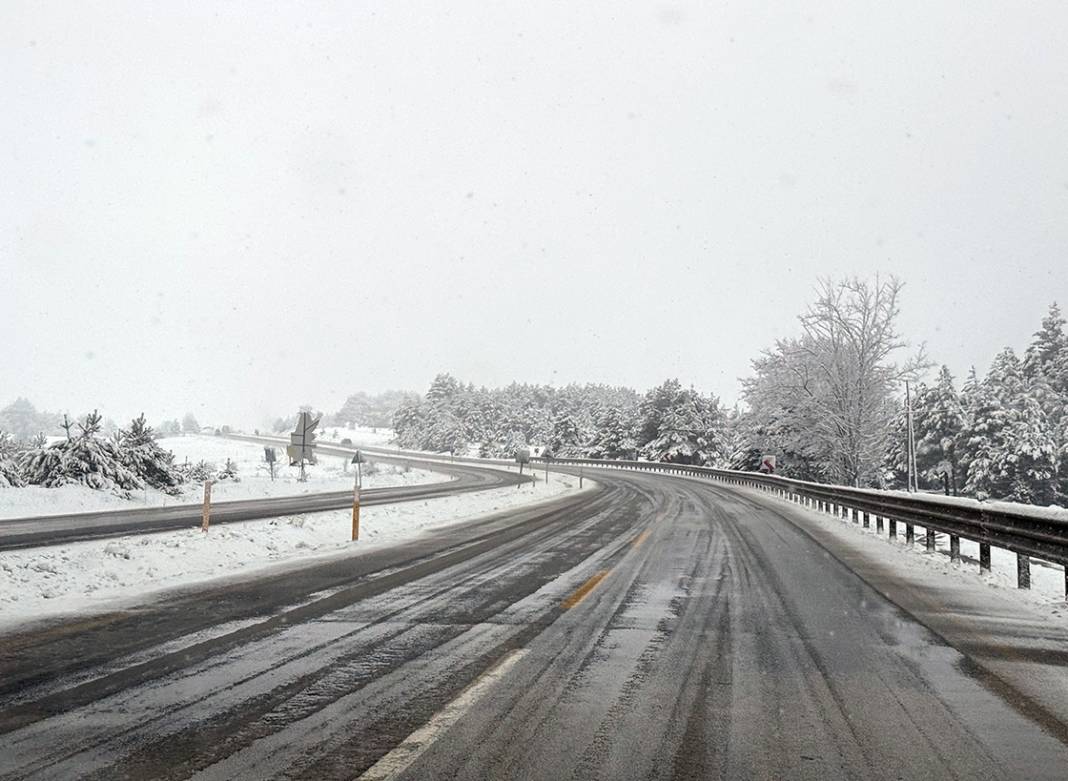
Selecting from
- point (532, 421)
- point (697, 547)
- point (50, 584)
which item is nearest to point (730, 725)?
point (50, 584)

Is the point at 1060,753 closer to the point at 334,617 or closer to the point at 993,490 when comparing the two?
the point at 334,617

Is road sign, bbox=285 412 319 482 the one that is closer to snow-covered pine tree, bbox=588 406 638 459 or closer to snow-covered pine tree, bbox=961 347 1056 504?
snow-covered pine tree, bbox=961 347 1056 504

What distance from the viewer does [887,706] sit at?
189 inches

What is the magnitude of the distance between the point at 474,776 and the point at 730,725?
1631 millimetres

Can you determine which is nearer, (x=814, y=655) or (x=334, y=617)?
(x=814, y=655)

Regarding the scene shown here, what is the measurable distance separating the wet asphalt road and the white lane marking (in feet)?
0.06

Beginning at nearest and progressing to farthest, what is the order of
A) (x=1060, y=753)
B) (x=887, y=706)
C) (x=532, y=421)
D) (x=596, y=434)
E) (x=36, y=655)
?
(x=1060, y=753) < (x=887, y=706) < (x=36, y=655) < (x=596, y=434) < (x=532, y=421)

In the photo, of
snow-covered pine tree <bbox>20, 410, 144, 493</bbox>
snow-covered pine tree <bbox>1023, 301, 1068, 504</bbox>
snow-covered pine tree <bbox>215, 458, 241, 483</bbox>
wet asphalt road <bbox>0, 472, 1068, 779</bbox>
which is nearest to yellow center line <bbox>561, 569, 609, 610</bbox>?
wet asphalt road <bbox>0, 472, 1068, 779</bbox>

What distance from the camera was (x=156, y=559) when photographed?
1112 centimetres

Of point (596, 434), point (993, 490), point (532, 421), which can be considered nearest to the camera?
point (993, 490)

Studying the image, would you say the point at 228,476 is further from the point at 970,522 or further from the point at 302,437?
the point at 970,522

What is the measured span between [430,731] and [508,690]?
889mm

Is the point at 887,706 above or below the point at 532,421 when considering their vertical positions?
below

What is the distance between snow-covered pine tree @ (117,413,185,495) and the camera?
29.2 metres
